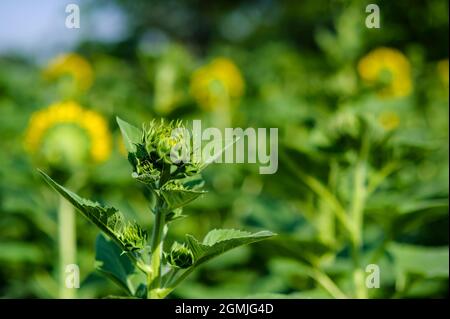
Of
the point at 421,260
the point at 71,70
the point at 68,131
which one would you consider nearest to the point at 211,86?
the point at 71,70

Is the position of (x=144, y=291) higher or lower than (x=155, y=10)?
lower

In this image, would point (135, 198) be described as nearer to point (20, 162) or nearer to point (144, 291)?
point (20, 162)

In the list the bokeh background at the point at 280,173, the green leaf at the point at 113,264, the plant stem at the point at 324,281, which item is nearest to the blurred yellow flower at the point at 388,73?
the bokeh background at the point at 280,173

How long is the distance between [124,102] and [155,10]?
8.08 m

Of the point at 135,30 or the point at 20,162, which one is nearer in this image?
the point at 20,162

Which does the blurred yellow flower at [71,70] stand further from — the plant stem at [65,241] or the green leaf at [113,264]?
the green leaf at [113,264]

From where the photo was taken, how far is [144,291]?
2.20 feet

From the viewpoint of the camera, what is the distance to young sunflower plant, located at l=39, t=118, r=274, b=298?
23.1 inches

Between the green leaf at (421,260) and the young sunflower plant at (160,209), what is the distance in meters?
0.42

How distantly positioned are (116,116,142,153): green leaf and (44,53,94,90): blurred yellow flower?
170 centimetres

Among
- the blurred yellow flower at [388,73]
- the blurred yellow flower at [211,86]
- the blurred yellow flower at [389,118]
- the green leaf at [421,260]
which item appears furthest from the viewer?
the blurred yellow flower at [211,86]

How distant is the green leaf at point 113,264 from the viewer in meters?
0.68
